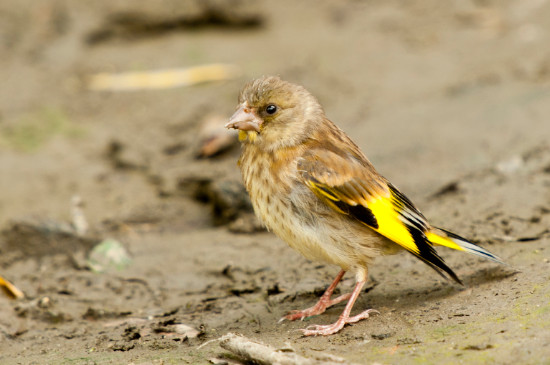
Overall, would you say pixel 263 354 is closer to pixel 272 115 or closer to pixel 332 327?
pixel 332 327

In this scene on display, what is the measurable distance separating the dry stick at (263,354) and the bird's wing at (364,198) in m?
1.10

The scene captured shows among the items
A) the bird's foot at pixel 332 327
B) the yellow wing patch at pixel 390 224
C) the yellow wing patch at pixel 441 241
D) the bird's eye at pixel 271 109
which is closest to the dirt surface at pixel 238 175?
the bird's foot at pixel 332 327

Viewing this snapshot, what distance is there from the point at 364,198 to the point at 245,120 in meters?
0.95

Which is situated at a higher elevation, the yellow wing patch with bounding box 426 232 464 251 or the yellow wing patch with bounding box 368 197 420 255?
the yellow wing patch with bounding box 368 197 420 255

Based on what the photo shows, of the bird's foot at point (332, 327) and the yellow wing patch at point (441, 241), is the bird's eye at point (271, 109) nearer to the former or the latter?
the yellow wing patch at point (441, 241)

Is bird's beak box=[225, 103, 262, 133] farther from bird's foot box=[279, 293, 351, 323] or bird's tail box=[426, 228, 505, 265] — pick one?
bird's tail box=[426, 228, 505, 265]

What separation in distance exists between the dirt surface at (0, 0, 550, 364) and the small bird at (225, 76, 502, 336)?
33 centimetres

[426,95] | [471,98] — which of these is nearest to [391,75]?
[426,95]

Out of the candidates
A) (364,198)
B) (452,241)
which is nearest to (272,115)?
(364,198)

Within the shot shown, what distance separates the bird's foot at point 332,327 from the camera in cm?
429

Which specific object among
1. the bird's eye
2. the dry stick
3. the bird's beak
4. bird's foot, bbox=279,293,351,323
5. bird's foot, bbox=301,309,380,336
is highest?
the bird's eye

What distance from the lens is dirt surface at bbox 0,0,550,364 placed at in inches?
172

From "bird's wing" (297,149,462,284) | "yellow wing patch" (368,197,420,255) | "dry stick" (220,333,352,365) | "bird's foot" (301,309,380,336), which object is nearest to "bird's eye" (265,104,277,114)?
"bird's wing" (297,149,462,284)

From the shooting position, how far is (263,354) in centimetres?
362
